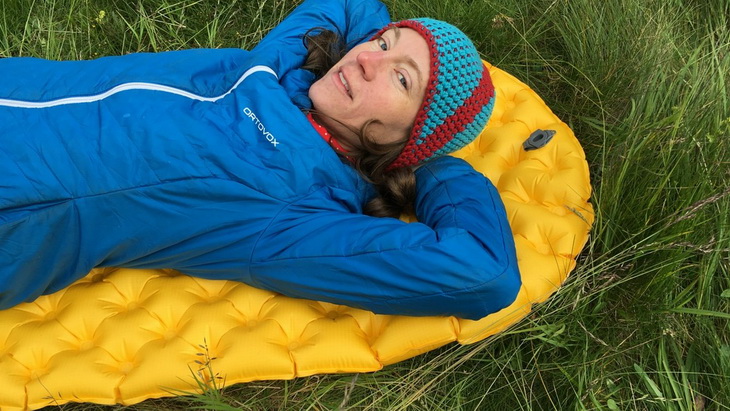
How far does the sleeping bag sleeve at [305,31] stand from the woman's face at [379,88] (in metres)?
0.13

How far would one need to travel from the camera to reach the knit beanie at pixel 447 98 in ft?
6.83

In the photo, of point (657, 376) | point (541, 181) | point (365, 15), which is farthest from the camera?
point (365, 15)

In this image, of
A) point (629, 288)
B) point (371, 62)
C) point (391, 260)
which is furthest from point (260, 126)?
point (629, 288)

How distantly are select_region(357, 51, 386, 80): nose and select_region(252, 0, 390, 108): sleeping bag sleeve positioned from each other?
28cm

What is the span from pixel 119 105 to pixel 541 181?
171 cm

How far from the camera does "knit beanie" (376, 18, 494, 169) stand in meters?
2.08

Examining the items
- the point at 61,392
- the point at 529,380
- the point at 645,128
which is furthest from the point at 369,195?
the point at 61,392

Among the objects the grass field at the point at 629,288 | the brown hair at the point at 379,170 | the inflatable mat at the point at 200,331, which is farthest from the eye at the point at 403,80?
the grass field at the point at 629,288

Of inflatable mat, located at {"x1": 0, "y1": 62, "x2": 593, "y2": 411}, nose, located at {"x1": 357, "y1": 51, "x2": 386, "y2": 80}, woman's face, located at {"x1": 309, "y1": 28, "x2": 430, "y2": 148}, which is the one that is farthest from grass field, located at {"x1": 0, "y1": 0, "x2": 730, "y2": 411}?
nose, located at {"x1": 357, "y1": 51, "x2": 386, "y2": 80}

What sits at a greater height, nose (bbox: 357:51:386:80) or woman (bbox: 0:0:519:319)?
nose (bbox: 357:51:386:80)

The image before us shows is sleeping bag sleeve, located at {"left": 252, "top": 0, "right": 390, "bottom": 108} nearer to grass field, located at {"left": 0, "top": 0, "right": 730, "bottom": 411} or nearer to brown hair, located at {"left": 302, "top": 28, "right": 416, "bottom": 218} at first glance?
brown hair, located at {"left": 302, "top": 28, "right": 416, "bottom": 218}

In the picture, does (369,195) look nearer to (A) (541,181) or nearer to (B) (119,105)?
(A) (541,181)

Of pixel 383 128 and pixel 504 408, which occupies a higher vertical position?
pixel 383 128

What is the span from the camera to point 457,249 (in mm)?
1925
